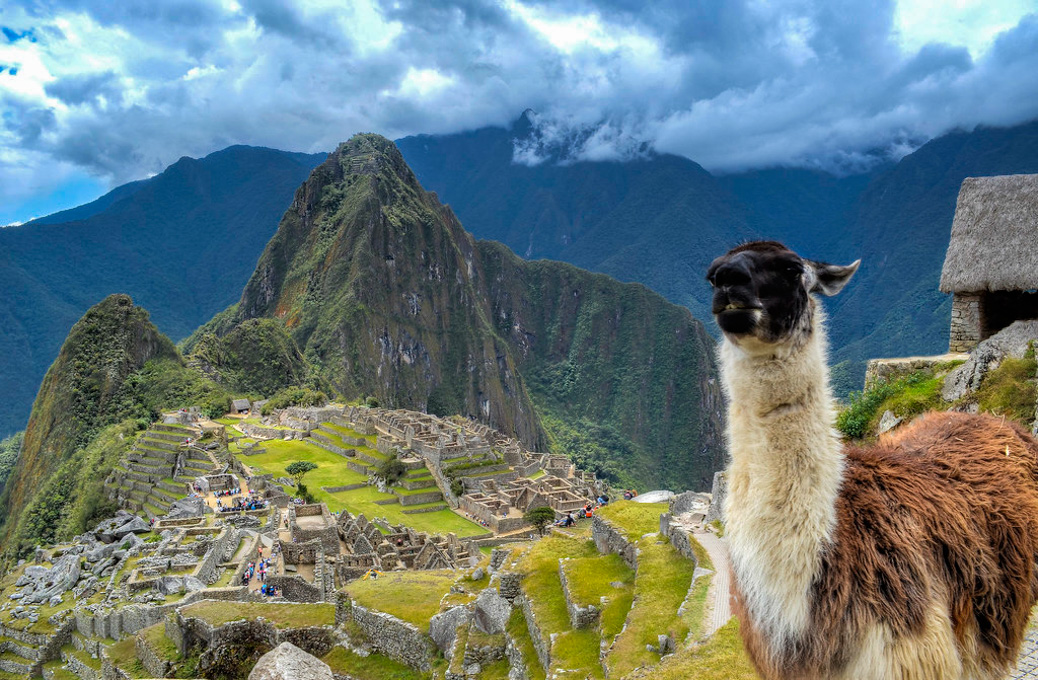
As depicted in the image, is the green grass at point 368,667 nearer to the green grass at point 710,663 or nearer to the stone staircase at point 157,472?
the green grass at point 710,663

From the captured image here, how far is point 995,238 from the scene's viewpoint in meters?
8.98

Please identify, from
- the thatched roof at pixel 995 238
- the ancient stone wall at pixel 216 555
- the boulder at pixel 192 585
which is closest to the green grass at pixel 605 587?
the thatched roof at pixel 995 238

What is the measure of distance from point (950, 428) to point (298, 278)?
116 metres

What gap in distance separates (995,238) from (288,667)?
9720 mm

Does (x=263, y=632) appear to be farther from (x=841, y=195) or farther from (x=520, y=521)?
(x=841, y=195)

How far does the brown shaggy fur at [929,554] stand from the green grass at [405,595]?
7.86 metres

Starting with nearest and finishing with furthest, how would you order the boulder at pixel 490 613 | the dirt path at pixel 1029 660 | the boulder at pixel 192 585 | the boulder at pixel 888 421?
the dirt path at pixel 1029 660 < the boulder at pixel 888 421 < the boulder at pixel 490 613 < the boulder at pixel 192 585

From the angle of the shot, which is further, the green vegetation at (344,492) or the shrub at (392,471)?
the shrub at (392,471)

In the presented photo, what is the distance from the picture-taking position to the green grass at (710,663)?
5.88 metres

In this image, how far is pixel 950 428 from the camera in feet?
10.5

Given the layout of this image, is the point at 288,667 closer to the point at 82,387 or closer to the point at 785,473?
the point at 785,473

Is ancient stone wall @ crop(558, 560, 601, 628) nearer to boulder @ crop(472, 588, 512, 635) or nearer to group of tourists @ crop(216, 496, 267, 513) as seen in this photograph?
boulder @ crop(472, 588, 512, 635)

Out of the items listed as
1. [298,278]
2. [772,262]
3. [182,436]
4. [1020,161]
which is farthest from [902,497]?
[298,278]

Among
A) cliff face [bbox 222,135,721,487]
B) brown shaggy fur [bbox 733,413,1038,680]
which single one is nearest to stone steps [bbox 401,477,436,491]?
brown shaggy fur [bbox 733,413,1038,680]
